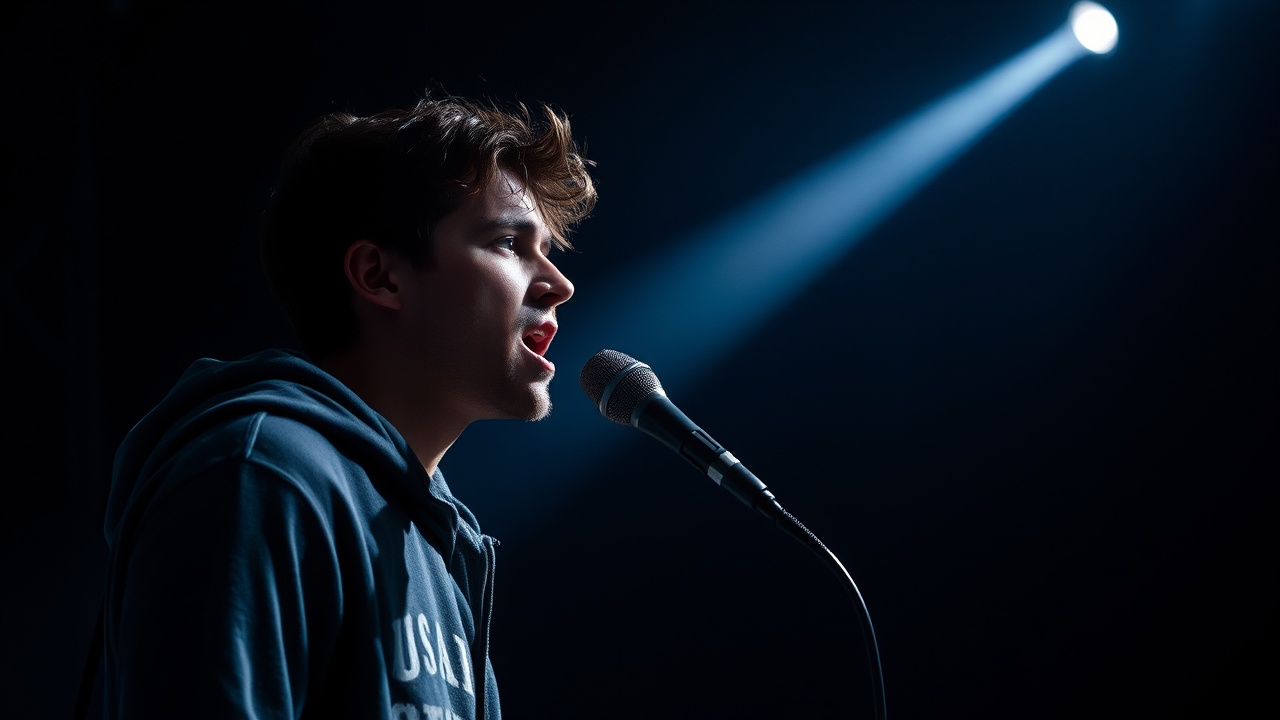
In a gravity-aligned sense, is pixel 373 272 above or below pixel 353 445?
above

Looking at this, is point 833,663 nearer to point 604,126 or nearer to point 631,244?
point 631,244

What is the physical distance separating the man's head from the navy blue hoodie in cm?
28

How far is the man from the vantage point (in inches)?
29.3

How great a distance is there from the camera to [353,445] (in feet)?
3.36

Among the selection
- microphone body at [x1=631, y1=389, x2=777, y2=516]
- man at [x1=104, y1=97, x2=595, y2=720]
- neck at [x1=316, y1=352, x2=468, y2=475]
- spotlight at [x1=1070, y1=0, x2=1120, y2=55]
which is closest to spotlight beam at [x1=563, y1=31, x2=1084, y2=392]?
spotlight at [x1=1070, y1=0, x2=1120, y2=55]

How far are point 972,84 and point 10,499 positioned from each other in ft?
11.0

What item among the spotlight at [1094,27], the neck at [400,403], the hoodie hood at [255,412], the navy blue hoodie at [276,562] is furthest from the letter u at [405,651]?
the spotlight at [1094,27]

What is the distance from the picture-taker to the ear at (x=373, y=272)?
1.27m

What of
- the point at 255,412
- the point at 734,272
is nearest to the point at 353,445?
the point at 255,412

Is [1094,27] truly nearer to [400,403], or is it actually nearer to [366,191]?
[366,191]

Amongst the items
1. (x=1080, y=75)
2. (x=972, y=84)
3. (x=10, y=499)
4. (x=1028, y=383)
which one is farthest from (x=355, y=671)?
(x=1080, y=75)

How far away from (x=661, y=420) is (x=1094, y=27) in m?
2.57

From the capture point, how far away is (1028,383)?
2.82 metres

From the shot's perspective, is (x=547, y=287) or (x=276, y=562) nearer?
(x=276, y=562)
